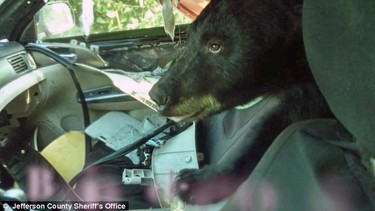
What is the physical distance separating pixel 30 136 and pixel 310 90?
1148mm

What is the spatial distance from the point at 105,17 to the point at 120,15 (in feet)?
0.24

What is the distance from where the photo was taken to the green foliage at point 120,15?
263 cm

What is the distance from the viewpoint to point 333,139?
1105 mm

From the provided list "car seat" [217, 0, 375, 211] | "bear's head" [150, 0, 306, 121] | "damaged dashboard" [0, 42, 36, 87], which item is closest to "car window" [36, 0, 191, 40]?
"damaged dashboard" [0, 42, 36, 87]

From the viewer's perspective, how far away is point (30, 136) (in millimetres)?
2348

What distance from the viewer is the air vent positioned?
221cm

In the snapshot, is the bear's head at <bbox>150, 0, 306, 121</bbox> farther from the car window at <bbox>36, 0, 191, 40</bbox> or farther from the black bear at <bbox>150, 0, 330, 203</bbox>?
the car window at <bbox>36, 0, 191, 40</bbox>

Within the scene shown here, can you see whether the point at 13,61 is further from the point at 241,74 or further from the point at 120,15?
the point at 241,74

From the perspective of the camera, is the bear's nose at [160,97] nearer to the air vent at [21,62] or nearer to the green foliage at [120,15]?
the air vent at [21,62]

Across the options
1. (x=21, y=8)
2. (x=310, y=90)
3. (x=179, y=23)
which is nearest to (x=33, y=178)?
(x=21, y=8)

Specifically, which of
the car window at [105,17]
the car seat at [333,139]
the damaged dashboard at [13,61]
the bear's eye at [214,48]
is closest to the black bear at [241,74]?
the bear's eye at [214,48]

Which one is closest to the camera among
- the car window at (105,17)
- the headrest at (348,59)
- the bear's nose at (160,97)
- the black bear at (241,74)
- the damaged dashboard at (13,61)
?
the headrest at (348,59)

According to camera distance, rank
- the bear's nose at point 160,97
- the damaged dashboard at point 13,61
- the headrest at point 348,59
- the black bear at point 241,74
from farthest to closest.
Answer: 1. the damaged dashboard at point 13,61
2. the bear's nose at point 160,97
3. the black bear at point 241,74
4. the headrest at point 348,59

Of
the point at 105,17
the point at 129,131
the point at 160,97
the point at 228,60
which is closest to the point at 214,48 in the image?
the point at 228,60
